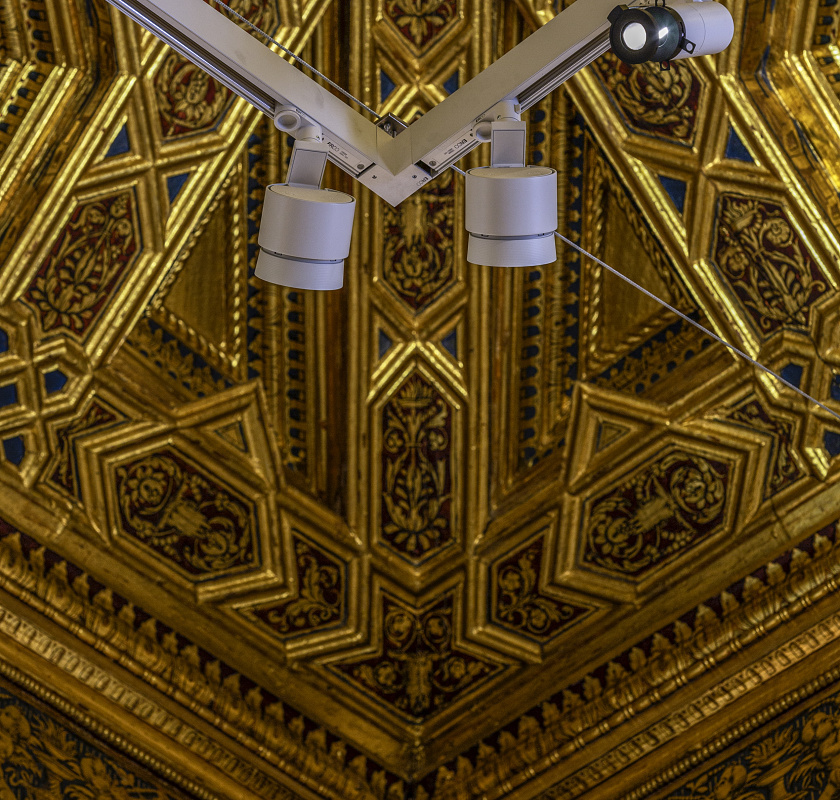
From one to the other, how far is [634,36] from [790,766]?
6.75 ft

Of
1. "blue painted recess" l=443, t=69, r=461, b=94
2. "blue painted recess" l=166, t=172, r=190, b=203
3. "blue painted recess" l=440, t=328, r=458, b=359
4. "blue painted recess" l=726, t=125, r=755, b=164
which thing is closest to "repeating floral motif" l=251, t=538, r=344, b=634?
A: "blue painted recess" l=440, t=328, r=458, b=359

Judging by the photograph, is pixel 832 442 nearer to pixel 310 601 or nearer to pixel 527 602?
pixel 527 602

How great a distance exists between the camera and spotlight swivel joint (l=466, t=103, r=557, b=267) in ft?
5.58

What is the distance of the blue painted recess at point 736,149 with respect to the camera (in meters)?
2.81

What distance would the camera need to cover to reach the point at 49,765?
9.70ft

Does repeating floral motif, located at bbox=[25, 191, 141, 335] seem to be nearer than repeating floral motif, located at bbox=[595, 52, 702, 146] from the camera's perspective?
No

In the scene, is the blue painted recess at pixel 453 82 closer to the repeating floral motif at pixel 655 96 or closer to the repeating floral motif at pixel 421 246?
the repeating floral motif at pixel 421 246

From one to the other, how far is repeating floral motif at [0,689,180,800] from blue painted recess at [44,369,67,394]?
2.54 feet

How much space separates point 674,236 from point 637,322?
0.29 m

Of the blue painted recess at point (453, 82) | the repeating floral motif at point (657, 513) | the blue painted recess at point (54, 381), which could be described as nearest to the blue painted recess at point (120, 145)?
the blue painted recess at point (54, 381)

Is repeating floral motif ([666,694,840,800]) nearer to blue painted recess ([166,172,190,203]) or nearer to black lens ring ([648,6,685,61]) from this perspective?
black lens ring ([648,6,685,61])

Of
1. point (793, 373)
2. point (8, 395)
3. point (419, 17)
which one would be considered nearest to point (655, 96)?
point (419, 17)

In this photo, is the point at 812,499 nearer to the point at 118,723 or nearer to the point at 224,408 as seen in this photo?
the point at 224,408

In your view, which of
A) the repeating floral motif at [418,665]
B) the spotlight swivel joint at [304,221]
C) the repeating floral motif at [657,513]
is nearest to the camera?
the spotlight swivel joint at [304,221]
